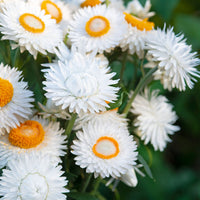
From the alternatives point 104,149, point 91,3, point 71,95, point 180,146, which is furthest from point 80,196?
point 180,146

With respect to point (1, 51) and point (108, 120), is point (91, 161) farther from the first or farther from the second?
point (1, 51)

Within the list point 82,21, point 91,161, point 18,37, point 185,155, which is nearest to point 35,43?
point 18,37

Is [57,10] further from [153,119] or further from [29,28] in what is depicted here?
[153,119]

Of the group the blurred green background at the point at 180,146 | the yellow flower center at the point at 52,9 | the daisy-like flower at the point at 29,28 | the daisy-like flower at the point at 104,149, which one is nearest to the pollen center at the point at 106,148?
the daisy-like flower at the point at 104,149

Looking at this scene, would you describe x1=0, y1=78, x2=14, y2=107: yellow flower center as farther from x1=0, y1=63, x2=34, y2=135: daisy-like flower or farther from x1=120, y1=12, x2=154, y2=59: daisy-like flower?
x1=120, y1=12, x2=154, y2=59: daisy-like flower

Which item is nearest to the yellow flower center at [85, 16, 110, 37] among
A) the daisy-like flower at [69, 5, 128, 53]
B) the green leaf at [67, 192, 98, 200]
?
the daisy-like flower at [69, 5, 128, 53]

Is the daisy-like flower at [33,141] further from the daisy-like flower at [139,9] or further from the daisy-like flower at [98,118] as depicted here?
the daisy-like flower at [139,9]
